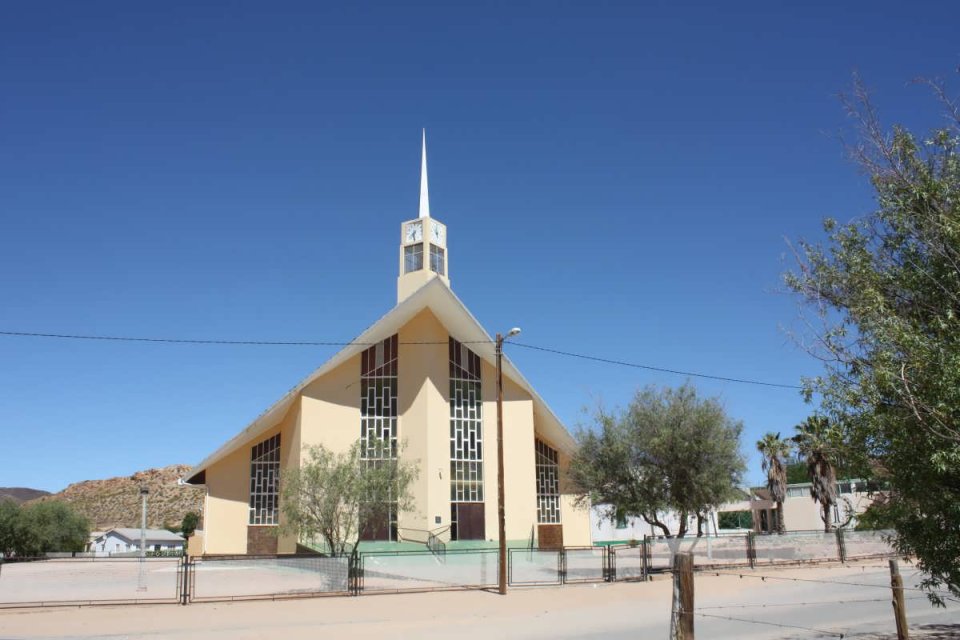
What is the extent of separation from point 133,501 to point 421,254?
85.6 meters

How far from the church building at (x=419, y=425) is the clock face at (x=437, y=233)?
0.26 ft

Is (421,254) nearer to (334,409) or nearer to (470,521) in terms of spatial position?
(334,409)

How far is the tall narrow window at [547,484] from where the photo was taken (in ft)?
141

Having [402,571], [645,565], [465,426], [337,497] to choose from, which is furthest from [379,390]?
[645,565]

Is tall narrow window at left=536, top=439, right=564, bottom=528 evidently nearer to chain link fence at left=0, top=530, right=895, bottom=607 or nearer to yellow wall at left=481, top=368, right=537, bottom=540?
yellow wall at left=481, top=368, right=537, bottom=540

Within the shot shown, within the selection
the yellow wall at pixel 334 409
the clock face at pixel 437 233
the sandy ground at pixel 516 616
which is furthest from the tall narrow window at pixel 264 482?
the sandy ground at pixel 516 616

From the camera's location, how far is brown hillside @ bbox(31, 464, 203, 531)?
333 feet

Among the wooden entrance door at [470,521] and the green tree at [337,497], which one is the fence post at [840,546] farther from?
the green tree at [337,497]

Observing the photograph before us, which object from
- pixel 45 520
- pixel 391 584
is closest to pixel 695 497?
pixel 391 584

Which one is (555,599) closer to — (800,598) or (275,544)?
(800,598)

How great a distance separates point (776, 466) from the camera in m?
44.9

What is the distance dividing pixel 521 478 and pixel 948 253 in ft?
106

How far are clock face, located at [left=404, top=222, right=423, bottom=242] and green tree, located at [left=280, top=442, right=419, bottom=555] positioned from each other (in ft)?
51.7

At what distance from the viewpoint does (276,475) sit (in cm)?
4084
